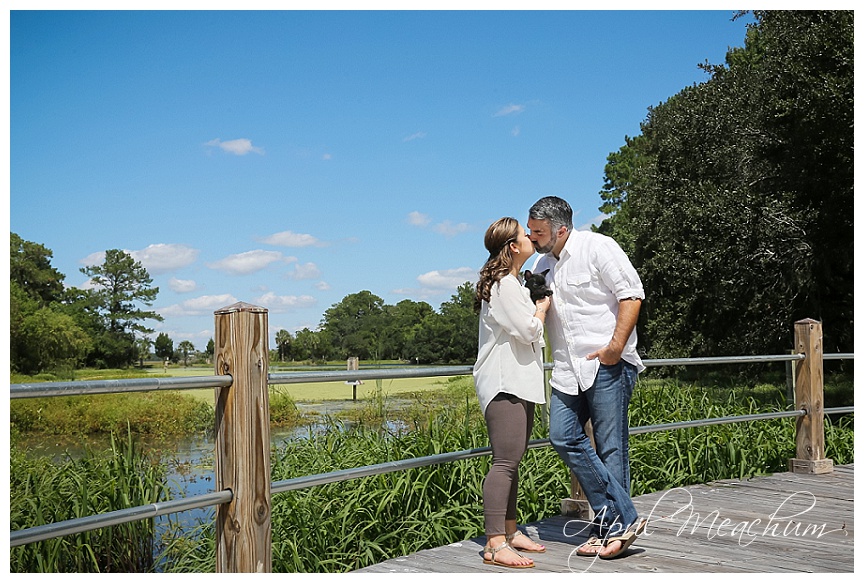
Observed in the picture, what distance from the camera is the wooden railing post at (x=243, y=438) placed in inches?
126

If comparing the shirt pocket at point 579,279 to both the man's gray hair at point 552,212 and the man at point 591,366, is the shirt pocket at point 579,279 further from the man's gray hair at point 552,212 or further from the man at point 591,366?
the man's gray hair at point 552,212

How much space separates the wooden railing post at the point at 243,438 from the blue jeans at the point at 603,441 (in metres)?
1.33

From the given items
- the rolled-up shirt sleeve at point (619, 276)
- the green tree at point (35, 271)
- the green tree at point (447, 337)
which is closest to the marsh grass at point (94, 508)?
the rolled-up shirt sleeve at point (619, 276)

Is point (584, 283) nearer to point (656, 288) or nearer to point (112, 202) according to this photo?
point (656, 288)

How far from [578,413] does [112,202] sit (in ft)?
201

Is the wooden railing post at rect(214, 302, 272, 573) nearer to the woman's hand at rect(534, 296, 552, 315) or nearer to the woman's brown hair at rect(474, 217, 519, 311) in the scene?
the woman's brown hair at rect(474, 217, 519, 311)

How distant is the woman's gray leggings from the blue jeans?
227mm

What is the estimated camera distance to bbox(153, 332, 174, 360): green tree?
39750 mm

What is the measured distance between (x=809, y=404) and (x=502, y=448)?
3753 millimetres

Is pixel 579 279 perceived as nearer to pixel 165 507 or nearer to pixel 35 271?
pixel 165 507

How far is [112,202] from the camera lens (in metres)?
60.3

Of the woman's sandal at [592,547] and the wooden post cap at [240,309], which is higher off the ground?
the wooden post cap at [240,309]

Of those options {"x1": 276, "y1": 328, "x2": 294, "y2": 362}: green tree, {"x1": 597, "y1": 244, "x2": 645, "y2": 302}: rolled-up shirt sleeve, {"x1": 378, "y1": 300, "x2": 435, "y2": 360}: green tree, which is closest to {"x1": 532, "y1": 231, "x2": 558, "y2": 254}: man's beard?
{"x1": 597, "y1": 244, "x2": 645, "y2": 302}: rolled-up shirt sleeve

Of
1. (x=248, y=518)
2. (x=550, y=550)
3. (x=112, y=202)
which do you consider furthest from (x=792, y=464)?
(x=112, y=202)
